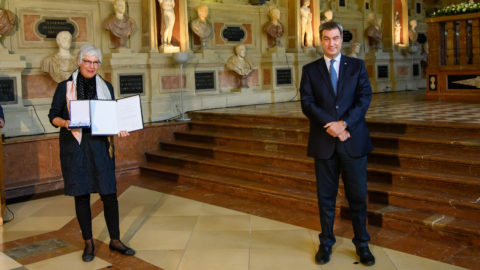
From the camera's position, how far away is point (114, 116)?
12.7 feet

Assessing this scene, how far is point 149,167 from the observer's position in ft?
25.3

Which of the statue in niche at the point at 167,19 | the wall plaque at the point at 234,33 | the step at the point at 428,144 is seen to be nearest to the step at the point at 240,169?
the step at the point at 428,144

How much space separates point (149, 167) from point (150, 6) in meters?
3.16

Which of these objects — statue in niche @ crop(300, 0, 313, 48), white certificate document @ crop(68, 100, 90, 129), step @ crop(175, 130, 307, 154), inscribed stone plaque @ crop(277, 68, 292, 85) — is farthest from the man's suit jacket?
statue in niche @ crop(300, 0, 313, 48)

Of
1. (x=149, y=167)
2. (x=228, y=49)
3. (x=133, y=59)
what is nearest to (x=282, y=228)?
(x=149, y=167)

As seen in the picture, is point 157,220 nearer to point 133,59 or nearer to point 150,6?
point 133,59

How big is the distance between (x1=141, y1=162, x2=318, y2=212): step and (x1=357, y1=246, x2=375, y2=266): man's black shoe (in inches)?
57.1

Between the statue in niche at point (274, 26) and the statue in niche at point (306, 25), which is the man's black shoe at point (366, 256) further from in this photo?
the statue in niche at point (306, 25)

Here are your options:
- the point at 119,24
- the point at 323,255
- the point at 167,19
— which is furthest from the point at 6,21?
the point at 323,255

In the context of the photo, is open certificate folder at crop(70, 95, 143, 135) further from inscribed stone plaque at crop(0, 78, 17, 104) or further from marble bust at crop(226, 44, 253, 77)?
marble bust at crop(226, 44, 253, 77)

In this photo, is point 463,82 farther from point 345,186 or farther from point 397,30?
point 345,186

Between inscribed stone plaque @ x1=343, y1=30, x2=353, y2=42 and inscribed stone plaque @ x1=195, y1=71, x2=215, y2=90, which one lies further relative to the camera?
inscribed stone plaque @ x1=343, y1=30, x2=353, y2=42

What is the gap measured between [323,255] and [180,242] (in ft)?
4.46

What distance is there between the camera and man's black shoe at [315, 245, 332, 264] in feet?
12.8
